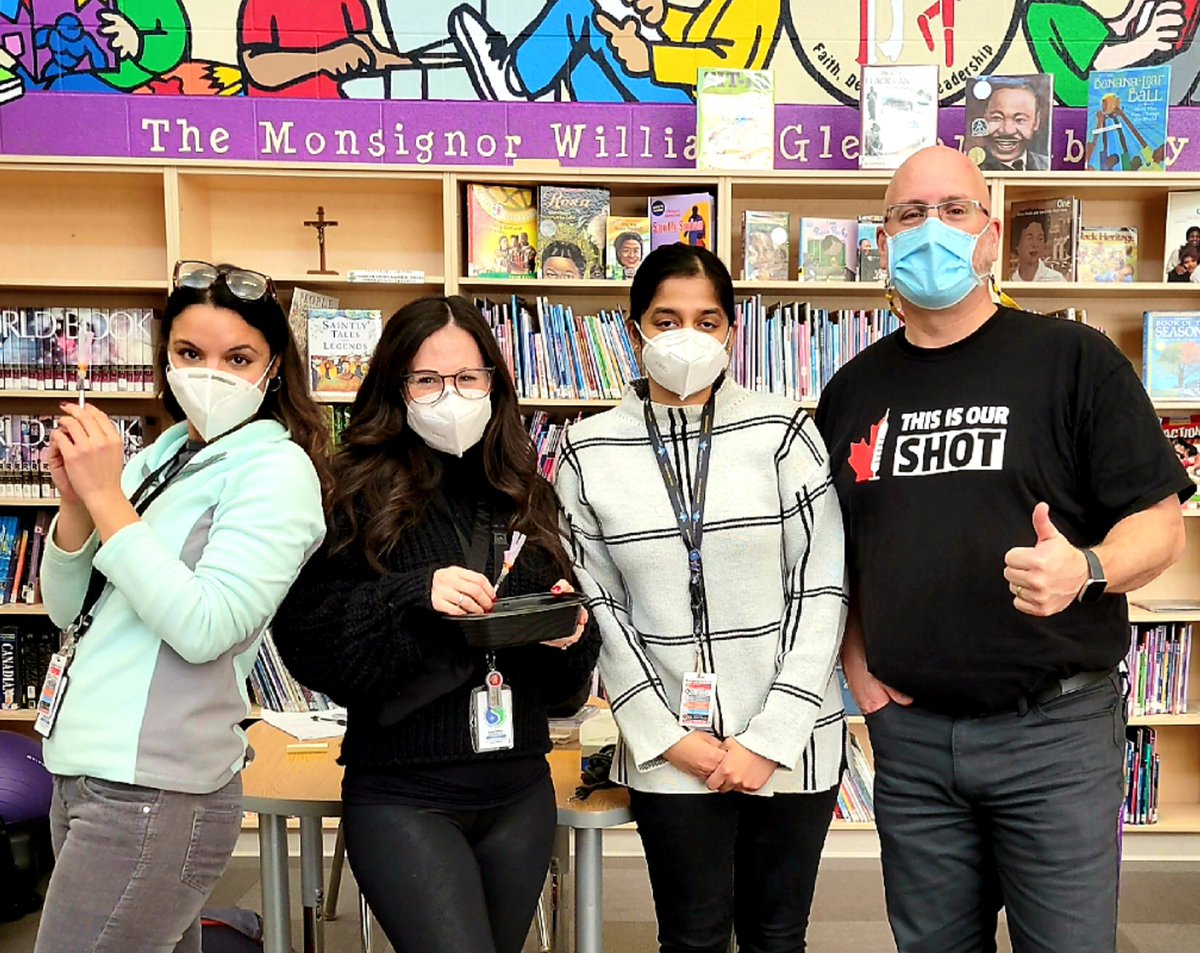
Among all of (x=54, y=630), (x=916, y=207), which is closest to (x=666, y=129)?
(x=916, y=207)

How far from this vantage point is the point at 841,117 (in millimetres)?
3607

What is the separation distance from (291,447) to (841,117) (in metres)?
2.83

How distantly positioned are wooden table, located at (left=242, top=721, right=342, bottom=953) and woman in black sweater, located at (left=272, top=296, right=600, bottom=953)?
13.3 inches

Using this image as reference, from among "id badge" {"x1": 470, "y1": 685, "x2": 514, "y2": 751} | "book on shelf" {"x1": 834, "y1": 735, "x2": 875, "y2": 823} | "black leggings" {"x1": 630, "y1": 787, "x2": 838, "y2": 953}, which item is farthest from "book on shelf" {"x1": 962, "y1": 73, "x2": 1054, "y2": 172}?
"id badge" {"x1": 470, "y1": 685, "x2": 514, "y2": 751}

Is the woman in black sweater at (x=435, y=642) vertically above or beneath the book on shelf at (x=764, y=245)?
beneath

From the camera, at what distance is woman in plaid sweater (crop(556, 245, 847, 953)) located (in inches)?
66.9

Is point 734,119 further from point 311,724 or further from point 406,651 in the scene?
point 406,651

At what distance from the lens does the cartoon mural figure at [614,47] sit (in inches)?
140

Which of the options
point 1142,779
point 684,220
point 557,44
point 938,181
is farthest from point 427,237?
point 1142,779

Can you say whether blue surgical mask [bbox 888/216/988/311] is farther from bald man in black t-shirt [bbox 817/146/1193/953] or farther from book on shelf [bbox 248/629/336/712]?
book on shelf [bbox 248/629/336/712]

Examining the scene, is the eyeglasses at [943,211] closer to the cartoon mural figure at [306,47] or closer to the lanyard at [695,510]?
the lanyard at [695,510]

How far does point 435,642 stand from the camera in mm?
1499

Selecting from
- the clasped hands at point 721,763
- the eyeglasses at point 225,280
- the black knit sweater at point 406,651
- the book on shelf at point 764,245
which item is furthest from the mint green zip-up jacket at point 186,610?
the book on shelf at point 764,245

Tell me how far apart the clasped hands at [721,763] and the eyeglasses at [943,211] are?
0.96 m
